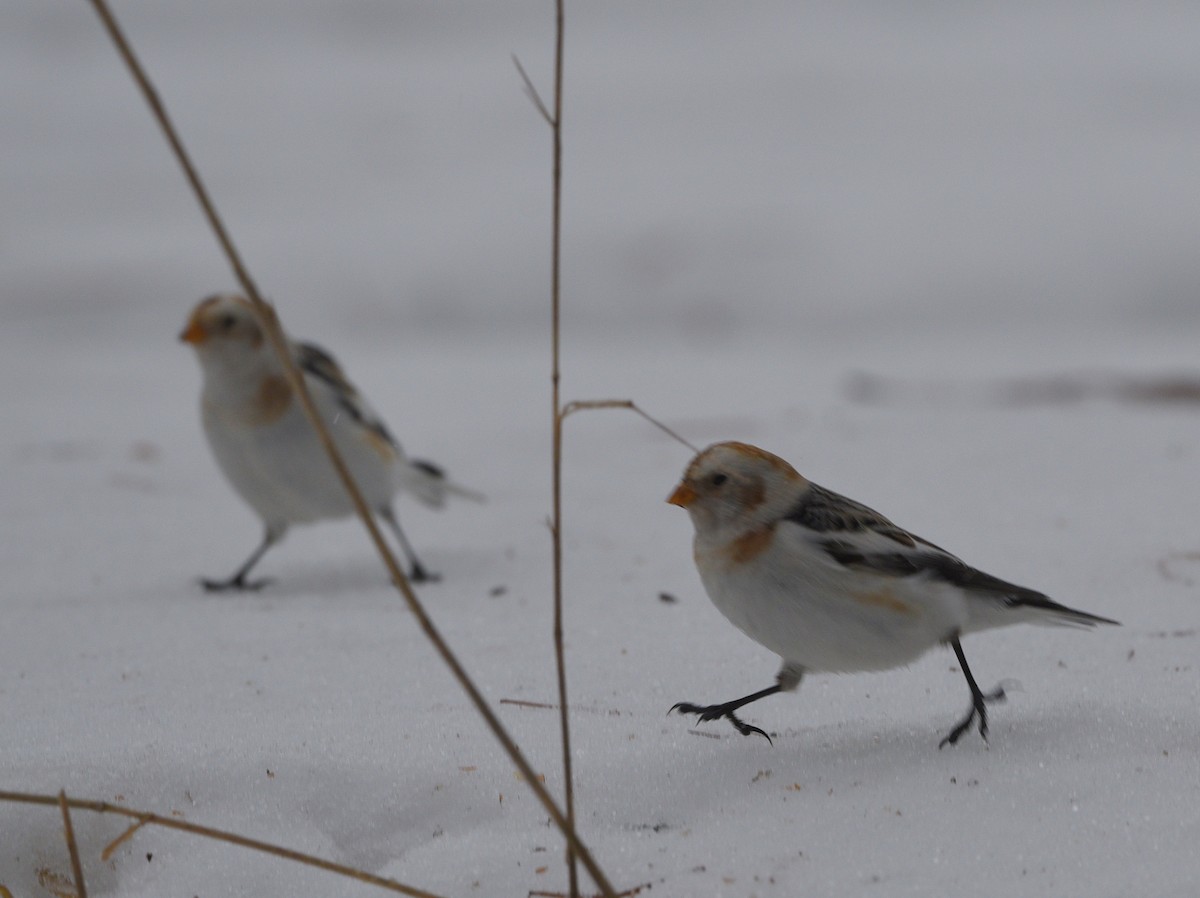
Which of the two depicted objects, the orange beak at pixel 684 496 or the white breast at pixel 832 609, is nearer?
the white breast at pixel 832 609

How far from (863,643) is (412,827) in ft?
2.85

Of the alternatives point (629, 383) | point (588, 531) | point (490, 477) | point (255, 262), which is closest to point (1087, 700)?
point (588, 531)

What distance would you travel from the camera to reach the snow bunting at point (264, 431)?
4930 mm

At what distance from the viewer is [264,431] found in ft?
16.2

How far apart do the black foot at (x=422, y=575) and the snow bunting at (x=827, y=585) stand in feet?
7.22

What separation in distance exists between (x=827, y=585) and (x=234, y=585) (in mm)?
2909

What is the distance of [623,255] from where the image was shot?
1266cm

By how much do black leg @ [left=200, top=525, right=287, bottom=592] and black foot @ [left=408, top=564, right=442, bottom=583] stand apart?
0.53 m

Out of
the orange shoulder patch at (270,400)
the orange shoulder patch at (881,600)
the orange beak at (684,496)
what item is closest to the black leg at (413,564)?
the orange shoulder patch at (270,400)

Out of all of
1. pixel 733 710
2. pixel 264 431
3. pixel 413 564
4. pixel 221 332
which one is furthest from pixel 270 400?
pixel 733 710

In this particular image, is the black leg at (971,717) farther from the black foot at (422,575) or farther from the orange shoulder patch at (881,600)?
the black foot at (422,575)

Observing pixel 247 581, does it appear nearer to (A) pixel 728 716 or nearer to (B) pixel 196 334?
(B) pixel 196 334

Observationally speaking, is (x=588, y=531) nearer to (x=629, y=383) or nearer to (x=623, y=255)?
(x=629, y=383)

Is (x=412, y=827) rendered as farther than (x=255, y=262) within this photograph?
No
